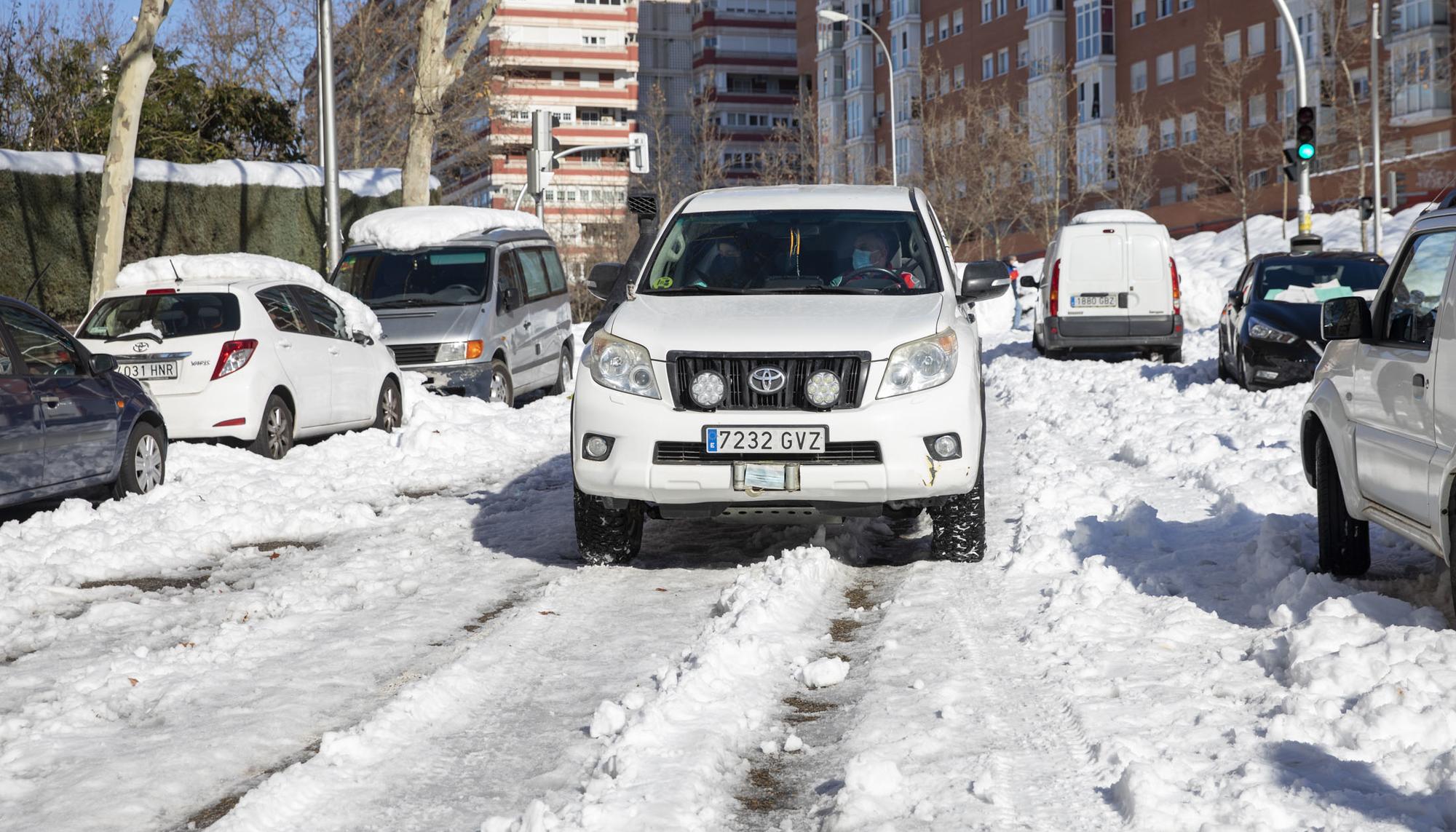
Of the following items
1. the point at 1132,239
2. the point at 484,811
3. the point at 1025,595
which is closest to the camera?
the point at 484,811

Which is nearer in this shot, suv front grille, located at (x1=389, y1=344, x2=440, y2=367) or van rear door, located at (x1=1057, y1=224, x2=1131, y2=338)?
suv front grille, located at (x1=389, y1=344, x2=440, y2=367)

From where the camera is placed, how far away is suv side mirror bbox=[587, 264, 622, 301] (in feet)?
29.0

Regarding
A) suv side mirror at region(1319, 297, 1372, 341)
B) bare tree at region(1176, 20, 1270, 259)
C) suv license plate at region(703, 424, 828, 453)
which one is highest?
bare tree at region(1176, 20, 1270, 259)

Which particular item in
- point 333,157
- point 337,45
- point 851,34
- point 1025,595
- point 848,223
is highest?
point 851,34

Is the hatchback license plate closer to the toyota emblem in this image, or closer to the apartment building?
the toyota emblem

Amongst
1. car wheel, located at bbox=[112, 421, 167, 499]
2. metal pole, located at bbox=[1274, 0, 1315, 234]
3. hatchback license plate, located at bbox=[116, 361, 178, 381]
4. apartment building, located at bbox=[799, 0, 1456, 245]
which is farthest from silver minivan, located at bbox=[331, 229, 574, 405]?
apartment building, located at bbox=[799, 0, 1456, 245]

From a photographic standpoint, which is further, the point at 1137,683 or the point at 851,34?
the point at 851,34

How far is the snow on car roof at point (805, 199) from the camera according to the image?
873 centimetres

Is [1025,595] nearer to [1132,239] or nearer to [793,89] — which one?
[1132,239]

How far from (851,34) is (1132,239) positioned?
71724 mm

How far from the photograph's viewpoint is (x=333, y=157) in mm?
21000

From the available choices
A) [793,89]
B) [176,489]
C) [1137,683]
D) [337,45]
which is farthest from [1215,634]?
[793,89]

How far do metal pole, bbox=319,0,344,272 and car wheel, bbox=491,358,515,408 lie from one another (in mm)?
4644

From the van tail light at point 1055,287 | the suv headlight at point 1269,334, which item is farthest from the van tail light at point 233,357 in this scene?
the van tail light at point 1055,287
